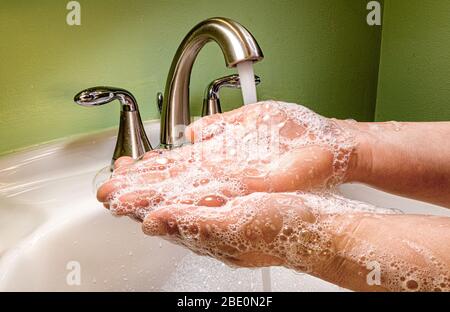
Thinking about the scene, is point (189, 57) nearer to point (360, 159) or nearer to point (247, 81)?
point (247, 81)

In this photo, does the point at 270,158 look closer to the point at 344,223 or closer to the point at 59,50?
the point at 344,223

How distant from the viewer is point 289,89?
96cm

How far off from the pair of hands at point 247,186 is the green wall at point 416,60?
54 centimetres

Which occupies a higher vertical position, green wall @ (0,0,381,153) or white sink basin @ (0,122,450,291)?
→ green wall @ (0,0,381,153)

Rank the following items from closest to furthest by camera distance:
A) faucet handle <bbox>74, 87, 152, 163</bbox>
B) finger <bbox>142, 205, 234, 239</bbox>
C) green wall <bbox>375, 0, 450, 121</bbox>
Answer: finger <bbox>142, 205, 234, 239</bbox> < faucet handle <bbox>74, 87, 152, 163</bbox> < green wall <bbox>375, 0, 450, 121</bbox>

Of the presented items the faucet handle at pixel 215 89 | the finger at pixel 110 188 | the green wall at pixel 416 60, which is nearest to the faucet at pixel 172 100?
the faucet handle at pixel 215 89

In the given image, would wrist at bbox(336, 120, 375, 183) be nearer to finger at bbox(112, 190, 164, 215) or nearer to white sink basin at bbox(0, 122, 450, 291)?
white sink basin at bbox(0, 122, 450, 291)

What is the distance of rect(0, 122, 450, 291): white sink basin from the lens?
1.77 feet

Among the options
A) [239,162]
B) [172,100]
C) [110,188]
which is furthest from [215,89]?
[110,188]

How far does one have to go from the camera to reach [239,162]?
0.57 m

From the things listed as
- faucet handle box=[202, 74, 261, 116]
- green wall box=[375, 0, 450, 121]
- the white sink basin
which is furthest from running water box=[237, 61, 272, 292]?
green wall box=[375, 0, 450, 121]

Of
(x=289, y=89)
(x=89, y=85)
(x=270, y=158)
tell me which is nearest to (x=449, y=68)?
(x=289, y=89)

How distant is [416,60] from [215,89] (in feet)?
1.91

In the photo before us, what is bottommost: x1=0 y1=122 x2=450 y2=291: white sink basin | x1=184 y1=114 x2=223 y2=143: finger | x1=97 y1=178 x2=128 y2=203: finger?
x1=0 y1=122 x2=450 y2=291: white sink basin
